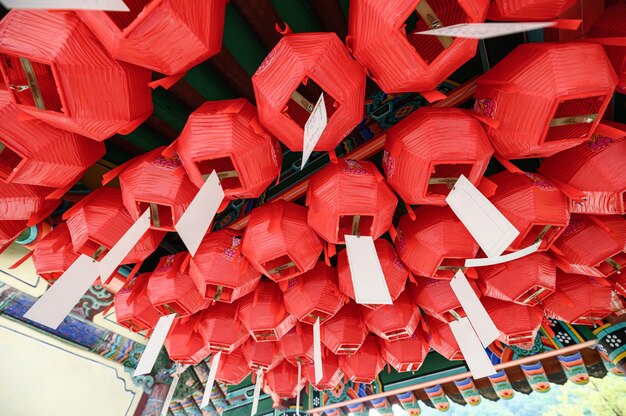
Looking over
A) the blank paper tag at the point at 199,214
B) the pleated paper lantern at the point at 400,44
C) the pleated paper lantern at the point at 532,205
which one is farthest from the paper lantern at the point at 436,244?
the blank paper tag at the point at 199,214

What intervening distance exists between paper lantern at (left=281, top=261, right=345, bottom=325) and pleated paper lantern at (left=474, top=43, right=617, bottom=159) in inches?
41.9

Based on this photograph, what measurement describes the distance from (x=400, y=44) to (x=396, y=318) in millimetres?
1514

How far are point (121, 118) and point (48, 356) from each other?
8.90 ft

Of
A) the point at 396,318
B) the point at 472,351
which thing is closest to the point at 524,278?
the point at 472,351

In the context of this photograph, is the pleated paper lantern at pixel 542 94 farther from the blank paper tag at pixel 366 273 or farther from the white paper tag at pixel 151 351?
the white paper tag at pixel 151 351

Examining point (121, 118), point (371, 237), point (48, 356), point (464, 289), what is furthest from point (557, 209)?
point (48, 356)

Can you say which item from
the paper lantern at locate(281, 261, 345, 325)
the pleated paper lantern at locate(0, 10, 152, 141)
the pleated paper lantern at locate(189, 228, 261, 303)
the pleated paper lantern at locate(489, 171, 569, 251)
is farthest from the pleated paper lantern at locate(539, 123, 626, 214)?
the pleated paper lantern at locate(0, 10, 152, 141)

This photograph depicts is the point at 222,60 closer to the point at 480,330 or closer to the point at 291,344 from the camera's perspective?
the point at 480,330

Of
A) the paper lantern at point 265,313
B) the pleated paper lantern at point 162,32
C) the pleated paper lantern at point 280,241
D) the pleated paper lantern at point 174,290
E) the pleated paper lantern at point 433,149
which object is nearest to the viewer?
the pleated paper lantern at point 162,32

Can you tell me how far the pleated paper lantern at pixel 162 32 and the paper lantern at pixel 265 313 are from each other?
4.46ft

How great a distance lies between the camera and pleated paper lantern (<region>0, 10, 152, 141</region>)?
0.92 meters

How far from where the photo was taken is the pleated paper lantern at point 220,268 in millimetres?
1583

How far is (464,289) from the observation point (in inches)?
56.4

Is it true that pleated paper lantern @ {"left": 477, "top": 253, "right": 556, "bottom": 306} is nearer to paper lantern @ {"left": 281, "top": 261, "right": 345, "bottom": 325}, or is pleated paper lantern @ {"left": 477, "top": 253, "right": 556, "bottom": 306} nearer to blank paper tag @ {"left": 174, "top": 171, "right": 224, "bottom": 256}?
paper lantern @ {"left": 281, "top": 261, "right": 345, "bottom": 325}
